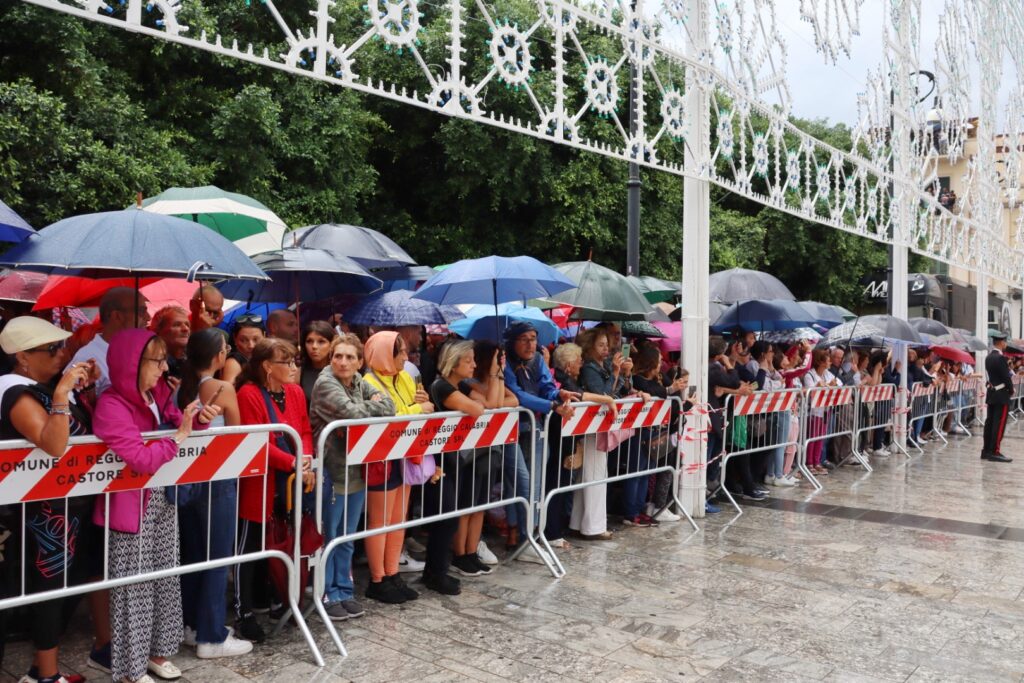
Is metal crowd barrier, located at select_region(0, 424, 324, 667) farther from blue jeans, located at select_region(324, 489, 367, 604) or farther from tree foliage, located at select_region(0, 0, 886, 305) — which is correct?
tree foliage, located at select_region(0, 0, 886, 305)

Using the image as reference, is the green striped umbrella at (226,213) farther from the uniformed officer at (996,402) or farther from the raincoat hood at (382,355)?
the uniformed officer at (996,402)

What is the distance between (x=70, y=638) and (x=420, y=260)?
16.2 meters

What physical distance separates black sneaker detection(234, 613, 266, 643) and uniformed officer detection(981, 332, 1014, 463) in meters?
12.6

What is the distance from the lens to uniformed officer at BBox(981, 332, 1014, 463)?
1382cm

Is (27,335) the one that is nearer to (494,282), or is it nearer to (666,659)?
(494,282)

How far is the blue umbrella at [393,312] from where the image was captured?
7.53 meters

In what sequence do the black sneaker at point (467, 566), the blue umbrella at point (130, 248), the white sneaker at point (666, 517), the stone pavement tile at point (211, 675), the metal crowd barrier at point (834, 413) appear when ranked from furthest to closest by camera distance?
1. the metal crowd barrier at point (834, 413)
2. the white sneaker at point (666, 517)
3. the black sneaker at point (467, 566)
4. the blue umbrella at point (130, 248)
5. the stone pavement tile at point (211, 675)

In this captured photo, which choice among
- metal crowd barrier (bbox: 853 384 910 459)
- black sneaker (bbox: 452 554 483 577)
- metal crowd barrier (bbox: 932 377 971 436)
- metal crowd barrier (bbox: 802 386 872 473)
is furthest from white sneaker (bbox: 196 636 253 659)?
metal crowd barrier (bbox: 932 377 971 436)

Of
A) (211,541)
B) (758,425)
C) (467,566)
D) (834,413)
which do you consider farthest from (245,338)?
(834,413)

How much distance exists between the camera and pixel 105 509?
4121 mm

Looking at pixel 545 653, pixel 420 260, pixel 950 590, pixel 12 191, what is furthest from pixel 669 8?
pixel 420 260

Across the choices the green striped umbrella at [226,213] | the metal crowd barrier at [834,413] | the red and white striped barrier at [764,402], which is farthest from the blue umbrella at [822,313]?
the green striped umbrella at [226,213]

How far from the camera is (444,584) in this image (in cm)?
589

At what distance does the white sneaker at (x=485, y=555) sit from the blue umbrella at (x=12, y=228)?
3.66 m
